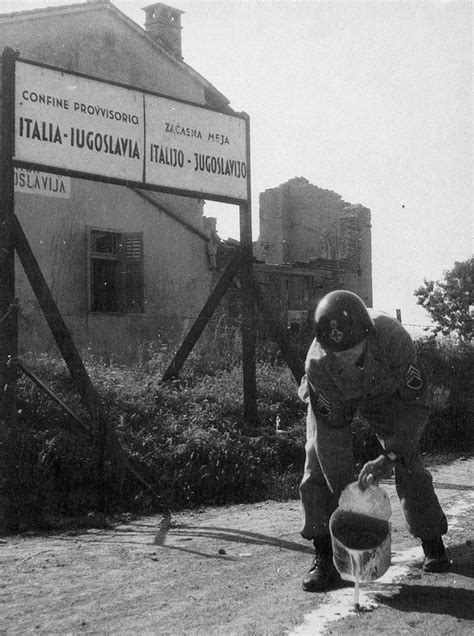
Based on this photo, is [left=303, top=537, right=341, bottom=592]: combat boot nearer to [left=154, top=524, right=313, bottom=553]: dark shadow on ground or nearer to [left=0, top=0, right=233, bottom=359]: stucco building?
[left=154, top=524, right=313, bottom=553]: dark shadow on ground

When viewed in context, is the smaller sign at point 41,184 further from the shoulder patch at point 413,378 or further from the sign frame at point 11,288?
the shoulder patch at point 413,378

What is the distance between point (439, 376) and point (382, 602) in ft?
32.0

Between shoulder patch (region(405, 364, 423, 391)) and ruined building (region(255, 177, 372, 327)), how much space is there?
11.8 meters

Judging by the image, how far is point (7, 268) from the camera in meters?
6.72

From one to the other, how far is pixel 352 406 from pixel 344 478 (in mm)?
379

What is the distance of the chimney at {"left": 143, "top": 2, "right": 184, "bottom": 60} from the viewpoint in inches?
750

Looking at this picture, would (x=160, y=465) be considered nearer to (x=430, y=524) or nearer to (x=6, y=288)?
(x=6, y=288)

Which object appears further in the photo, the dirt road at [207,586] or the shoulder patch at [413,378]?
the shoulder patch at [413,378]

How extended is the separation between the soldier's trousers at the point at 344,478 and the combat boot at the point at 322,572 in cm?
7

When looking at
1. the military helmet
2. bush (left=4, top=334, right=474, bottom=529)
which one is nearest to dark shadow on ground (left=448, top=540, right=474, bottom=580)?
the military helmet

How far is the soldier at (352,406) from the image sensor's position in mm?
3877

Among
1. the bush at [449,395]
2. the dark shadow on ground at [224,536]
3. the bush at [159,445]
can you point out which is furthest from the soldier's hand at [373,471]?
the bush at [449,395]

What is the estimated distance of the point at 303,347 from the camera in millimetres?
12500

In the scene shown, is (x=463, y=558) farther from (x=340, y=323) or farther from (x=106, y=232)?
→ (x=106, y=232)
